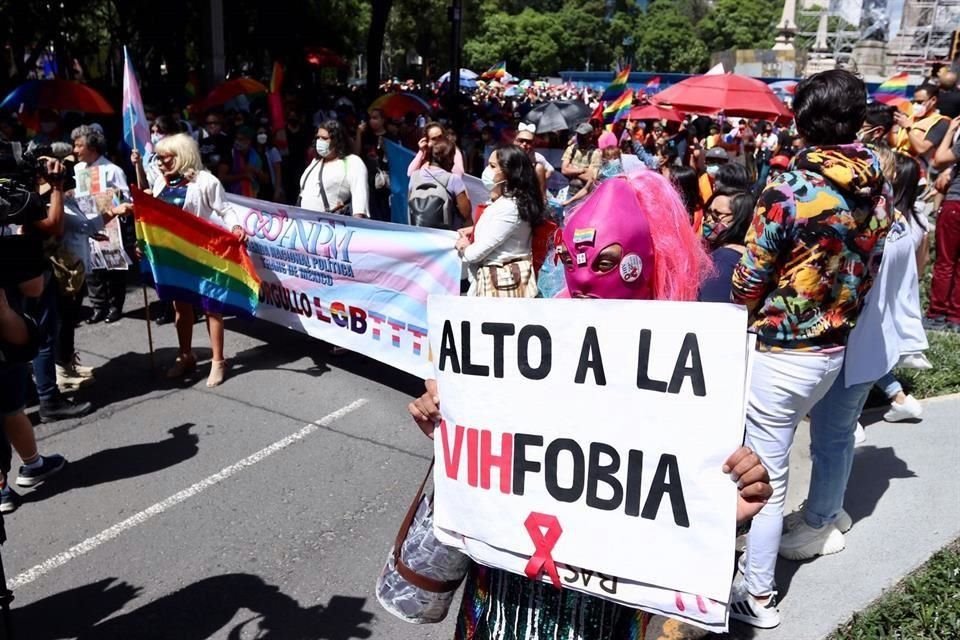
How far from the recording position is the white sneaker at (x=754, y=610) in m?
3.12

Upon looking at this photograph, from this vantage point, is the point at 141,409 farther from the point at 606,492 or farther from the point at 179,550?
the point at 606,492

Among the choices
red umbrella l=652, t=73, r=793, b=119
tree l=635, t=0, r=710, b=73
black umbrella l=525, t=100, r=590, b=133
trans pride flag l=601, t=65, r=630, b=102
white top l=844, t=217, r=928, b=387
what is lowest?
white top l=844, t=217, r=928, b=387

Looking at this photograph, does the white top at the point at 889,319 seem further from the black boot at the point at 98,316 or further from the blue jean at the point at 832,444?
the black boot at the point at 98,316

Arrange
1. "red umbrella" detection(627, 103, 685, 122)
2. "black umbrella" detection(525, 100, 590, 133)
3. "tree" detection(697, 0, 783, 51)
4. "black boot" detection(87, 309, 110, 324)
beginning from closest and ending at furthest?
1. "black boot" detection(87, 309, 110, 324)
2. "black umbrella" detection(525, 100, 590, 133)
3. "red umbrella" detection(627, 103, 685, 122)
4. "tree" detection(697, 0, 783, 51)

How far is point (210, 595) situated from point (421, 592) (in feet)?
6.83

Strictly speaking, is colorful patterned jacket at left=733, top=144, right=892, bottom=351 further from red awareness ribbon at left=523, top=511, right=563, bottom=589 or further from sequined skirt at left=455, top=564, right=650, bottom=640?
red awareness ribbon at left=523, top=511, right=563, bottom=589

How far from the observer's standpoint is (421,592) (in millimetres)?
1809

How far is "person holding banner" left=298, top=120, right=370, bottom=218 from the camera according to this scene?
6.31 meters

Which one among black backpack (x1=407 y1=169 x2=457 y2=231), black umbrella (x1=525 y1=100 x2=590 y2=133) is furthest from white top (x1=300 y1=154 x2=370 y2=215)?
black umbrella (x1=525 y1=100 x2=590 y2=133)

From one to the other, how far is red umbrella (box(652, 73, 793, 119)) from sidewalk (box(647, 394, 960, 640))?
A: 223 inches

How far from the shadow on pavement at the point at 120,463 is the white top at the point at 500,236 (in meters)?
2.12

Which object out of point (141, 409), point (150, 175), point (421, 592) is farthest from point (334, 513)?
point (150, 175)

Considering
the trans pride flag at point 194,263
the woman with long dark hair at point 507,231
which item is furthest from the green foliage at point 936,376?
the trans pride flag at point 194,263

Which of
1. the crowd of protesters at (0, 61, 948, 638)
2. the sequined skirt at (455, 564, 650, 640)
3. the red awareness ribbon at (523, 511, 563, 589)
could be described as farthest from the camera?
the crowd of protesters at (0, 61, 948, 638)
